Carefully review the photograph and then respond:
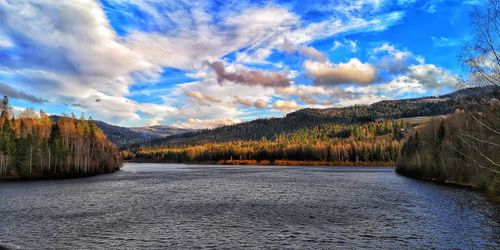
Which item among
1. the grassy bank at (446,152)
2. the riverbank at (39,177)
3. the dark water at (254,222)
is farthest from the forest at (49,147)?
the grassy bank at (446,152)

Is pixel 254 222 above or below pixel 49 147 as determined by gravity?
below

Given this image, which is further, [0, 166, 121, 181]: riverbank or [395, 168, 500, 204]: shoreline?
[0, 166, 121, 181]: riverbank

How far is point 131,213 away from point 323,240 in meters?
25.2

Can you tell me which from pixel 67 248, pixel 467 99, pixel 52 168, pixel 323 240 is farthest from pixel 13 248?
pixel 52 168

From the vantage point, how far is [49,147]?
11488 centimetres

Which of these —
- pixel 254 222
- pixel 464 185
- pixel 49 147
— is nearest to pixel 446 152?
pixel 464 185

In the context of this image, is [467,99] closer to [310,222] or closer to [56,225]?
[310,222]

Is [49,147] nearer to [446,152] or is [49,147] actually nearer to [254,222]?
[254,222]

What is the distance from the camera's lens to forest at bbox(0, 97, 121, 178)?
110875 millimetres

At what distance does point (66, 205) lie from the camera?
52.7 meters

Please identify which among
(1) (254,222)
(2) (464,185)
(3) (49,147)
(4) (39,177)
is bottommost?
(1) (254,222)

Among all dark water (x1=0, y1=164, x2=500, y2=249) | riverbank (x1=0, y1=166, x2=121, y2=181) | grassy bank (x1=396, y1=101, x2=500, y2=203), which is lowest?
dark water (x1=0, y1=164, x2=500, y2=249)

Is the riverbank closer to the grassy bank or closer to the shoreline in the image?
the shoreline

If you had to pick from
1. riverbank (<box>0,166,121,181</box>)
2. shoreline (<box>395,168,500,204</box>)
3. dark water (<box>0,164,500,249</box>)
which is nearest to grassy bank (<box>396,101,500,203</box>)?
shoreline (<box>395,168,500,204</box>)
